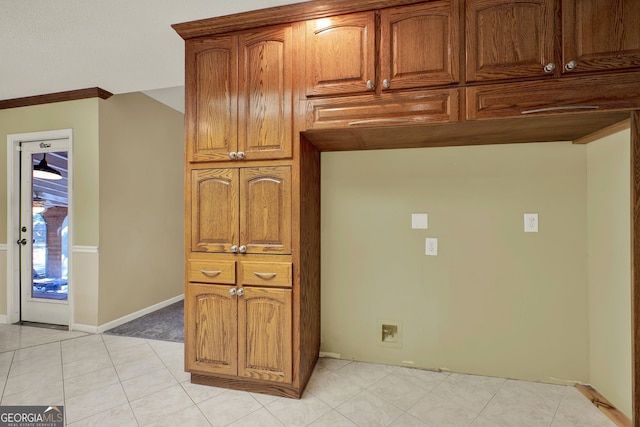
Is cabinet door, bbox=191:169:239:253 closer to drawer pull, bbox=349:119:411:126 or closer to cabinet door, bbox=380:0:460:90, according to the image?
drawer pull, bbox=349:119:411:126

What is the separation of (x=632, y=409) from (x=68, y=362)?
3696 mm

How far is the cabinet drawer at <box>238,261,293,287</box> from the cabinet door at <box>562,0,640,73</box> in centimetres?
183

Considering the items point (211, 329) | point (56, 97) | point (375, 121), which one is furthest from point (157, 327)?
point (375, 121)

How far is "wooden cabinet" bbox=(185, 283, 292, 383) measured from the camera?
1.95m

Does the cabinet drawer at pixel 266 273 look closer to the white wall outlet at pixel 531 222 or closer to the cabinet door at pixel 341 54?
the cabinet door at pixel 341 54

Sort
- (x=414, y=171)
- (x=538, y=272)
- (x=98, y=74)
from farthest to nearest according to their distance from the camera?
(x=98, y=74) → (x=414, y=171) → (x=538, y=272)

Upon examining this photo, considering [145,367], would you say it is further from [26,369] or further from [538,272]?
[538,272]

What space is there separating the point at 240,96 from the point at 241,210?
0.72m

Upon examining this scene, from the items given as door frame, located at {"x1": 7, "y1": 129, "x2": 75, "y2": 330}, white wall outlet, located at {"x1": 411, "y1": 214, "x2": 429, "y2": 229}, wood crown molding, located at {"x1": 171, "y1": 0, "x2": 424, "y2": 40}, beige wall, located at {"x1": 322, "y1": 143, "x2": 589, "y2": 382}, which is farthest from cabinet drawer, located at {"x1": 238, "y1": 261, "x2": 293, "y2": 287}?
door frame, located at {"x1": 7, "y1": 129, "x2": 75, "y2": 330}

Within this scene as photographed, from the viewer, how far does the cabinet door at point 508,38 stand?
5.31ft

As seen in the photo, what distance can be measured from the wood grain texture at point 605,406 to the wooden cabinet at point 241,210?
6.73 feet

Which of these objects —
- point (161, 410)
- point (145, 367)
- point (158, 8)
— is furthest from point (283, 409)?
point (158, 8)

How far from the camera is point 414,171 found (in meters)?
2.36

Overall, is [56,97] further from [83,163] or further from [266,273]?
[266,273]
